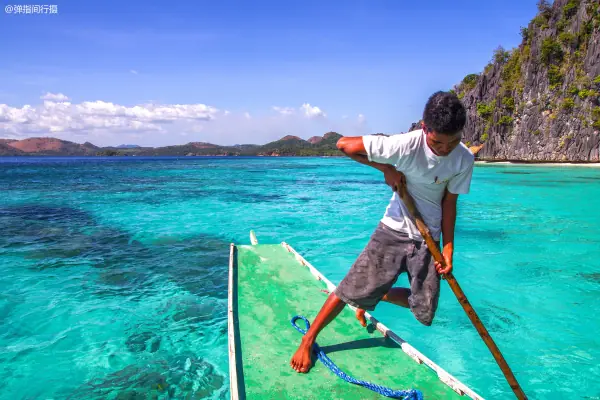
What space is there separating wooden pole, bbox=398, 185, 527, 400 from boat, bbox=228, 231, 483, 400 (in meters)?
0.31

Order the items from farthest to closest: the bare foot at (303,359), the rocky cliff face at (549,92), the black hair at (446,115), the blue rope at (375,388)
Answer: the rocky cliff face at (549,92) → the bare foot at (303,359) → the blue rope at (375,388) → the black hair at (446,115)

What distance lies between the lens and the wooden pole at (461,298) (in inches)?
110

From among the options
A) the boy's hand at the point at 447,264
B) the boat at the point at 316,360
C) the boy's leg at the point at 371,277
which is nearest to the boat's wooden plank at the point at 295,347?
the boat at the point at 316,360

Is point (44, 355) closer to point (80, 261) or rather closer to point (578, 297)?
point (80, 261)

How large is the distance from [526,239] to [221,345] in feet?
32.5

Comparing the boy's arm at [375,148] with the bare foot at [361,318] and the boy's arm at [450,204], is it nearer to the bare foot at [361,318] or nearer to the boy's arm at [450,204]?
the boy's arm at [450,204]

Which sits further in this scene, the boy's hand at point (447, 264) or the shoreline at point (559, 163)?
the shoreline at point (559, 163)

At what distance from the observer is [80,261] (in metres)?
8.75

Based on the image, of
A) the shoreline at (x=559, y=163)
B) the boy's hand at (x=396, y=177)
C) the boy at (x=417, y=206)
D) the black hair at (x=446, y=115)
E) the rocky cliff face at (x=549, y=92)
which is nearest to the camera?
the black hair at (x=446, y=115)

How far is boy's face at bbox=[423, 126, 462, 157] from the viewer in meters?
2.66

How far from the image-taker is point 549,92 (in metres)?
55.2

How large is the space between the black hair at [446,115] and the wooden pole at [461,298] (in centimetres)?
57

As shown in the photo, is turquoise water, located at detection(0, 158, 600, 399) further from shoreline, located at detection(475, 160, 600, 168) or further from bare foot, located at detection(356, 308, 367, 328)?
shoreline, located at detection(475, 160, 600, 168)

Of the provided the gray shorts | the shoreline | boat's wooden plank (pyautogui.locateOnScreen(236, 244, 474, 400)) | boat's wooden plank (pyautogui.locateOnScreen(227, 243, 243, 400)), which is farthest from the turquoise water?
the shoreline
